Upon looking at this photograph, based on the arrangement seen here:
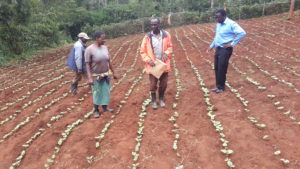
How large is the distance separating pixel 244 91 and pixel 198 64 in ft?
11.9

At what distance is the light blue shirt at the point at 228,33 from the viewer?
235 inches

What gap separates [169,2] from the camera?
136 feet

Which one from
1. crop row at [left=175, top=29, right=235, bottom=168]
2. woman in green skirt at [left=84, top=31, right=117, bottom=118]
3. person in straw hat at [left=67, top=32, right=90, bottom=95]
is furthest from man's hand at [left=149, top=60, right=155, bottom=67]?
person in straw hat at [left=67, top=32, right=90, bottom=95]

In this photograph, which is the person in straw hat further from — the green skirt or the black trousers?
the black trousers

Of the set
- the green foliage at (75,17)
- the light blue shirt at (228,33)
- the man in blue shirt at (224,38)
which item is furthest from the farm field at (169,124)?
Result: the green foliage at (75,17)

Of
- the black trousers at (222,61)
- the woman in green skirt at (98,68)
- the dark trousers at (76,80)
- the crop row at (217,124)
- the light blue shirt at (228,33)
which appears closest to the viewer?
the crop row at (217,124)

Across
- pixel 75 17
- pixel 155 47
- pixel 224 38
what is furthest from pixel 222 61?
pixel 75 17

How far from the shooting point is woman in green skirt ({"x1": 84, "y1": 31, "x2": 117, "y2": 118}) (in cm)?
540

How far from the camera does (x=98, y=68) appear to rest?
18.1ft

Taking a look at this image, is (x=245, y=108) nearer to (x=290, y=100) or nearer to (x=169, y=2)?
(x=290, y=100)

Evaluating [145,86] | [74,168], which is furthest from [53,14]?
[74,168]

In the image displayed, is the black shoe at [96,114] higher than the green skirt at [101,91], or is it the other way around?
the green skirt at [101,91]

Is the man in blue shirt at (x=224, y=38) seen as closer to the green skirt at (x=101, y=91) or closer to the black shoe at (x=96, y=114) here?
the green skirt at (x=101, y=91)

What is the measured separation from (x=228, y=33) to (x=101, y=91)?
9.23 feet
